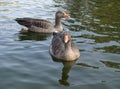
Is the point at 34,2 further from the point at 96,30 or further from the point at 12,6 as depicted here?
the point at 96,30

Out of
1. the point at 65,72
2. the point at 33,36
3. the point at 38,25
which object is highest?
the point at 38,25

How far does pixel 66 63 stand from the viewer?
1405cm

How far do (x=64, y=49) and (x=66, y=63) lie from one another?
0.75 metres

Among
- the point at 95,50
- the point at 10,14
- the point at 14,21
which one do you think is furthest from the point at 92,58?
the point at 10,14

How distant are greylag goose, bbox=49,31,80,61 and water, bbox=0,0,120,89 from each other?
27 cm

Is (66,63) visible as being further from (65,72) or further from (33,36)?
(33,36)

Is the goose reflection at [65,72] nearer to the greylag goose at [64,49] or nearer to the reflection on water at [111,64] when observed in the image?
the greylag goose at [64,49]

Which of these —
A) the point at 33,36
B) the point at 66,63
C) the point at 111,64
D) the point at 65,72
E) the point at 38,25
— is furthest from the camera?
the point at 38,25

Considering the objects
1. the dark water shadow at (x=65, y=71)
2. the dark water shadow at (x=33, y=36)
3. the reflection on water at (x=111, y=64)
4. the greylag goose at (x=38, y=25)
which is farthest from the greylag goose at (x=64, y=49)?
the greylag goose at (x=38, y=25)

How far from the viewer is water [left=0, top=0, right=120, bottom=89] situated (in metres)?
11.7

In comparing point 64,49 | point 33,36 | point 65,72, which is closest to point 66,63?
point 64,49

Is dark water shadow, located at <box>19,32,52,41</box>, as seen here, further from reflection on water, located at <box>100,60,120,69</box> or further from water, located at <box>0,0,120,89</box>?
reflection on water, located at <box>100,60,120,69</box>

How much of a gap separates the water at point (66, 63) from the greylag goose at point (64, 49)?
0.88 feet

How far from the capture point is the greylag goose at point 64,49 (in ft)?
46.7
